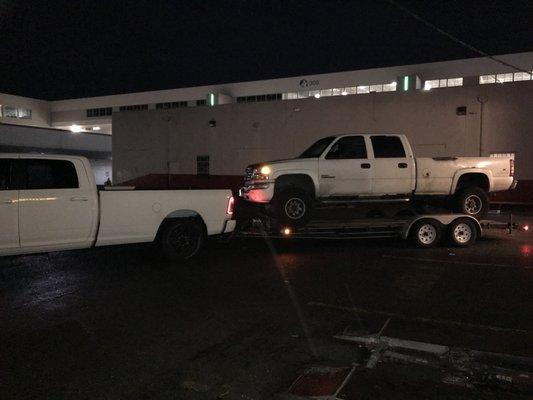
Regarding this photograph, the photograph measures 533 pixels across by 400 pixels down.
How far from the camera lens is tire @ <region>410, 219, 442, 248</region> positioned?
10.8 meters

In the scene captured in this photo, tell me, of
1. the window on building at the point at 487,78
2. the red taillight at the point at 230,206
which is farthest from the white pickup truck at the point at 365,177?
the window on building at the point at 487,78

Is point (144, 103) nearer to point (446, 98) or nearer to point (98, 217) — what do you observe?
point (446, 98)

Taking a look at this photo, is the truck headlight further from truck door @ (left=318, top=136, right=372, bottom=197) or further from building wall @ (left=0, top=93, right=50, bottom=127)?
building wall @ (left=0, top=93, right=50, bottom=127)

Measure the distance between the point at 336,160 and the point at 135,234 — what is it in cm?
471

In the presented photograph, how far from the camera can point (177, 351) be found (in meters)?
4.88

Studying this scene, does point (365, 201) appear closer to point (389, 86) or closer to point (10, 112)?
point (389, 86)

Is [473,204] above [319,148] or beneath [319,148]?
beneath

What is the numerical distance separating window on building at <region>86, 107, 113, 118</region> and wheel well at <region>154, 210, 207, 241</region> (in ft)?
152

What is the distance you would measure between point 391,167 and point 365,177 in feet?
2.18

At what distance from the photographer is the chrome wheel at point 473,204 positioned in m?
11.2

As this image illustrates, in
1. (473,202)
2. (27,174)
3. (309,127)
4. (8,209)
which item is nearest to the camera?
(8,209)

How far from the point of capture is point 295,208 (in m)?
10.3

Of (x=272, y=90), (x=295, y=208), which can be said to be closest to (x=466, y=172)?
(x=295, y=208)

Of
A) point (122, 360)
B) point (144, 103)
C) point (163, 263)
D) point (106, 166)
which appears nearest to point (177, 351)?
point (122, 360)
